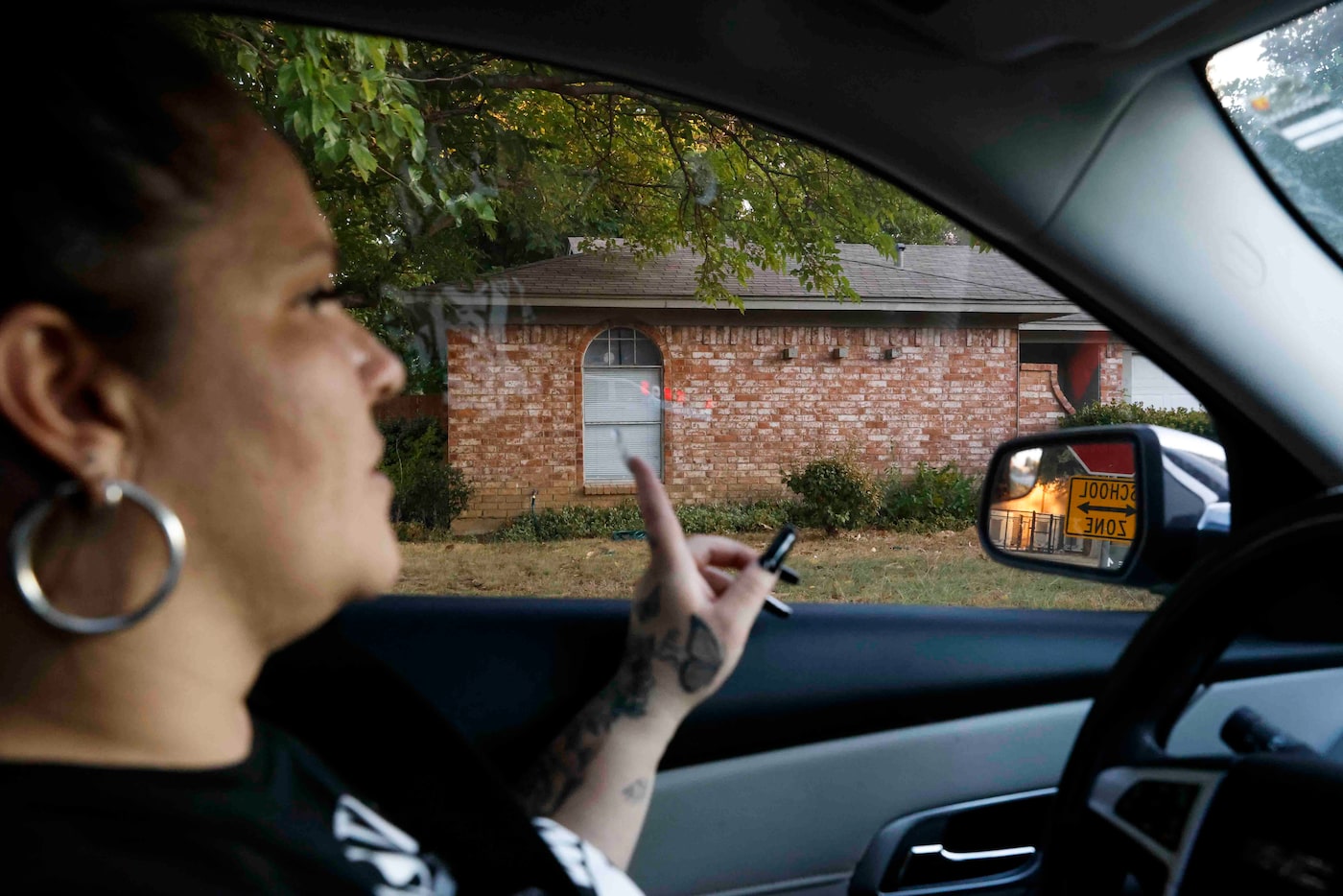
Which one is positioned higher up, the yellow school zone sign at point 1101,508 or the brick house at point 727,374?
the brick house at point 727,374

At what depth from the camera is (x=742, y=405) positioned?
10.1ft

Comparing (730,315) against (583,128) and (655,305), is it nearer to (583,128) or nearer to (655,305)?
(655,305)

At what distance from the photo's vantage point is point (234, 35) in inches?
78.5

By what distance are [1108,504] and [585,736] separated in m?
1.22

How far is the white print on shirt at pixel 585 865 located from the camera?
142 centimetres

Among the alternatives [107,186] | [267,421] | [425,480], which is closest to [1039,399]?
[425,480]

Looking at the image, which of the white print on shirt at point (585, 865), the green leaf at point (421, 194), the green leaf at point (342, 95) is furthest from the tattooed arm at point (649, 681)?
the green leaf at point (342, 95)

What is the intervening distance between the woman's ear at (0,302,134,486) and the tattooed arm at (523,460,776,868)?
1122 millimetres

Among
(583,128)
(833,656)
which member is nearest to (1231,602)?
(833,656)

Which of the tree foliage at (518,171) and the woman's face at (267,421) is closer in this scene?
the woman's face at (267,421)

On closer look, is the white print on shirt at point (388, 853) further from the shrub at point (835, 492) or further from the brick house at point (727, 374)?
the shrub at point (835, 492)

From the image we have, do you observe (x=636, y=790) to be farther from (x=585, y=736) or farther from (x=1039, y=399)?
(x=1039, y=399)

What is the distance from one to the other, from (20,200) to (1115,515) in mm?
1995

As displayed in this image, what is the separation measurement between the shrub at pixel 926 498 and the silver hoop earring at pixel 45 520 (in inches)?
91.7
